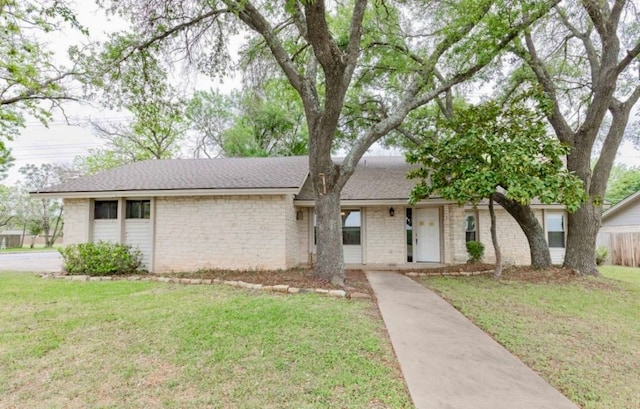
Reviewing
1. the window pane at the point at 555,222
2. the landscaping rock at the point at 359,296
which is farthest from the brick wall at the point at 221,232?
the window pane at the point at 555,222

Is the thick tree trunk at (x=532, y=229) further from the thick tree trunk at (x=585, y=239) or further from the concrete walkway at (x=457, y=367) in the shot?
the concrete walkway at (x=457, y=367)

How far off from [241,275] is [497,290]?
A: 21.9 ft

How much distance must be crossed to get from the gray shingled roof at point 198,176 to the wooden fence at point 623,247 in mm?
15026

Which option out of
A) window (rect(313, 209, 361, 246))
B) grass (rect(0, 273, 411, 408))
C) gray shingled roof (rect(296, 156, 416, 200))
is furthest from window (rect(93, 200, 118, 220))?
window (rect(313, 209, 361, 246))

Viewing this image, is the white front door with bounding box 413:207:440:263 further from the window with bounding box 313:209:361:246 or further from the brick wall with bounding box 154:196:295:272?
the brick wall with bounding box 154:196:295:272

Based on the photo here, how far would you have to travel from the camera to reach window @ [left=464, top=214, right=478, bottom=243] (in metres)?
12.4

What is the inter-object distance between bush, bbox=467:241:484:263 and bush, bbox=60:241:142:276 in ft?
38.4

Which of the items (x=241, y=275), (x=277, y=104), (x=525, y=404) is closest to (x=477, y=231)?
(x=241, y=275)

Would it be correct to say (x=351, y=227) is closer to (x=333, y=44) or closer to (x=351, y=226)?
(x=351, y=226)

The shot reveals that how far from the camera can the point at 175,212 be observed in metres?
10.5

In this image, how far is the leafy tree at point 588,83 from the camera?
8789 millimetres

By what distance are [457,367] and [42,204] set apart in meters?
45.5

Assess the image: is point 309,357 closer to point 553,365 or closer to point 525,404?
point 525,404

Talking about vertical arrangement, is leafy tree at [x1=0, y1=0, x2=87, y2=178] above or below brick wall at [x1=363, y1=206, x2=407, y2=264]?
above
